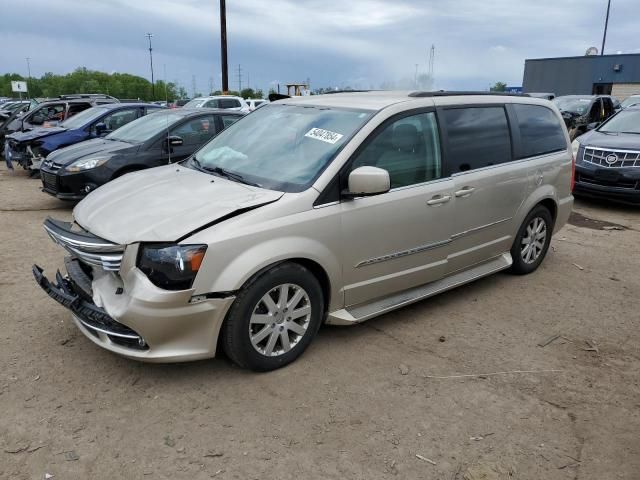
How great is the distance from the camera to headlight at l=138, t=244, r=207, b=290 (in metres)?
3.01

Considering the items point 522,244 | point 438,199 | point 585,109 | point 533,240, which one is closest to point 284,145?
point 438,199

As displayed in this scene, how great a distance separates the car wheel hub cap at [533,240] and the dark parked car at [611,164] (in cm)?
397

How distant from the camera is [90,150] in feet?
26.4

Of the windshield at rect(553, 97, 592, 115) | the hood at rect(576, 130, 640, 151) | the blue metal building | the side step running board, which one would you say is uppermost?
the blue metal building

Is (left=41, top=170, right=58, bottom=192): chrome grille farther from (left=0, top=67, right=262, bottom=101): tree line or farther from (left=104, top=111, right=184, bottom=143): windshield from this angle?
(left=0, top=67, right=262, bottom=101): tree line

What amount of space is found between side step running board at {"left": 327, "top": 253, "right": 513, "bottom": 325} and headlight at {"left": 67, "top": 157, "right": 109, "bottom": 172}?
17.1 feet

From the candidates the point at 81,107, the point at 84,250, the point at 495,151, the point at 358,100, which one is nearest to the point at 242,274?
the point at 84,250

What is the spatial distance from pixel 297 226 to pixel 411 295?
1333 mm

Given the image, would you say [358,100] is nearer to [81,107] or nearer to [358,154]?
[358,154]

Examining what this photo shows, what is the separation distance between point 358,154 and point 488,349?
1746 millimetres

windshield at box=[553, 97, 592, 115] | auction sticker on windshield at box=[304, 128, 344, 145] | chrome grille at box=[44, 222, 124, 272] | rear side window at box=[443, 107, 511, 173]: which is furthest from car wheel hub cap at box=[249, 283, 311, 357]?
windshield at box=[553, 97, 592, 115]

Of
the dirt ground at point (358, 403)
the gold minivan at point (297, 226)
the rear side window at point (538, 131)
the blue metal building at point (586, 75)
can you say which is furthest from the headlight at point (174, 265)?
the blue metal building at point (586, 75)

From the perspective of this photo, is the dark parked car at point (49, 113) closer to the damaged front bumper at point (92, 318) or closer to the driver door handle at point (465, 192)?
the damaged front bumper at point (92, 318)

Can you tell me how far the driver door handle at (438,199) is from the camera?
13.6ft
